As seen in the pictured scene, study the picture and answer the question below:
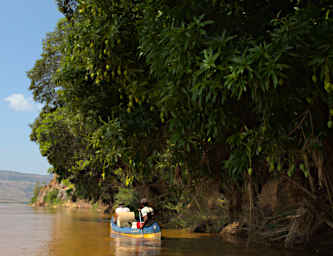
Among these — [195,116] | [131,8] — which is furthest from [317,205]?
[131,8]

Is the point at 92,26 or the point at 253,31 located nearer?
the point at 253,31

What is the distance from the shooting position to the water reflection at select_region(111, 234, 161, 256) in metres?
12.9

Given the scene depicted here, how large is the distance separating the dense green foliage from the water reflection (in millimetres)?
3116

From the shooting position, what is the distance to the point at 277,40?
6.52 metres

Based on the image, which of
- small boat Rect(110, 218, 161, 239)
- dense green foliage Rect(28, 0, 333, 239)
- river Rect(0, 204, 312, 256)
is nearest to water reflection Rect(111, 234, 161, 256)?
river Rect(0, 204, 312, 256)

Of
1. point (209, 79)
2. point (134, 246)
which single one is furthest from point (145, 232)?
point (209, 79)

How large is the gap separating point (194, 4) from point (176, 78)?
1349 mm

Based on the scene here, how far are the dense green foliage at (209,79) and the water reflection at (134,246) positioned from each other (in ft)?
10.2

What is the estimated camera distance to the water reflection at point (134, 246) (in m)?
12.9

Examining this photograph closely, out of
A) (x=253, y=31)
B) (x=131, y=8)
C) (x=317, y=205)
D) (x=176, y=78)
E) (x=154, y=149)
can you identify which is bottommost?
(x=317, y=205)

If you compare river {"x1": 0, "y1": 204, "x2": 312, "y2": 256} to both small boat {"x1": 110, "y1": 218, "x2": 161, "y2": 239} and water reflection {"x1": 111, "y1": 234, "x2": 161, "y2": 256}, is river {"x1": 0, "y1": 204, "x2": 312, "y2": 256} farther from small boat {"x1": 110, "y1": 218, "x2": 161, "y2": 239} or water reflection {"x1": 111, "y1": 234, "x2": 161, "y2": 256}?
small boat {"x1": 110, "y1": 218, "x2": 161, "y2": 239}

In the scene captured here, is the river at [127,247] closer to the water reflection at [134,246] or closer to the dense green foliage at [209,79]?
the water reflection at [134,246]

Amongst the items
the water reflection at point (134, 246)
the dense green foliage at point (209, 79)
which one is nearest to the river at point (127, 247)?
the water reflection at point (134, 246)

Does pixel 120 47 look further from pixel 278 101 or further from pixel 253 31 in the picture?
pixel 278 101
